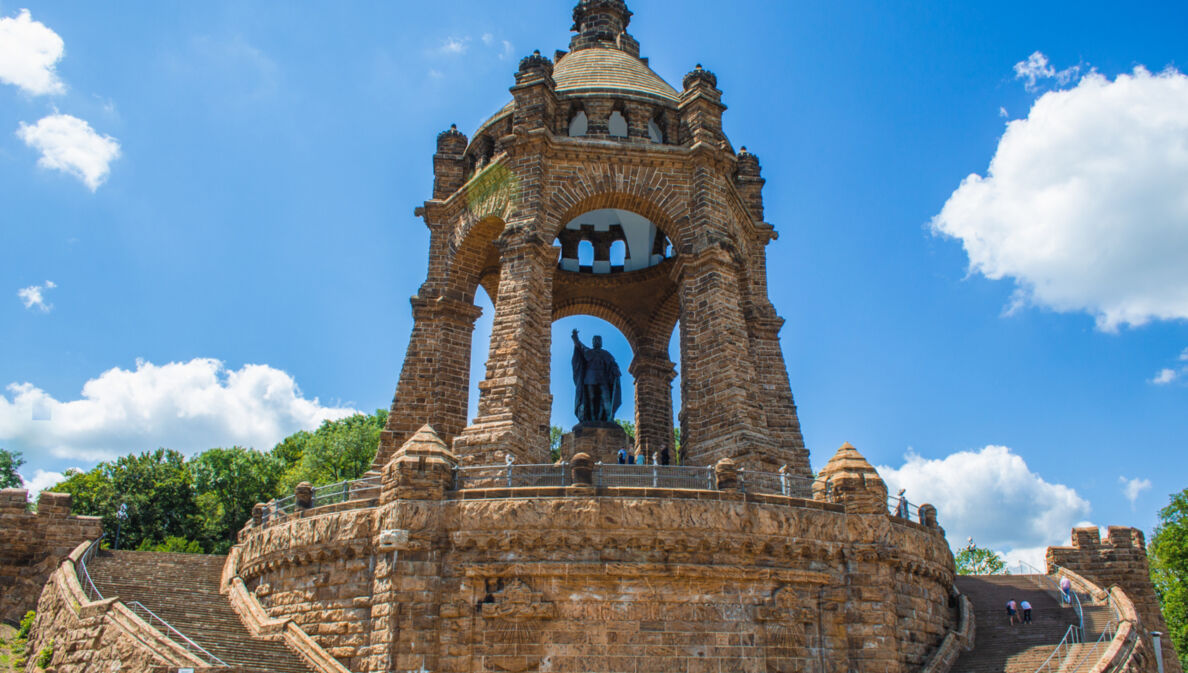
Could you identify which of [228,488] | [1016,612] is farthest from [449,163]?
[228,488]

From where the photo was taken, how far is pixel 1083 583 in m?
20.8

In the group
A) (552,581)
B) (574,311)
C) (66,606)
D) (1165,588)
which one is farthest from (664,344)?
(1165,588)

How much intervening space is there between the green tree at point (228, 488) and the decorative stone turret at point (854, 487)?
30361 millimetres

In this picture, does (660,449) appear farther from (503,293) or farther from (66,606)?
(66,606)

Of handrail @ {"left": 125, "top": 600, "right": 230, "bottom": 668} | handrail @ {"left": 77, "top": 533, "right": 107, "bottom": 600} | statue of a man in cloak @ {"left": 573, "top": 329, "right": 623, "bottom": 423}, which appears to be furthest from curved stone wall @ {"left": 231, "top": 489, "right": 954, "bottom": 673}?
statue of a man in cloak @ {"left": 573, "top": 329, "right": 623, "bottom": 423}

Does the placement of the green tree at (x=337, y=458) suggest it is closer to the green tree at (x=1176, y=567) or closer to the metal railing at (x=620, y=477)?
the metal railing at (x=620, y=477)

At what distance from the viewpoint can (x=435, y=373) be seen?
22062 millimetres

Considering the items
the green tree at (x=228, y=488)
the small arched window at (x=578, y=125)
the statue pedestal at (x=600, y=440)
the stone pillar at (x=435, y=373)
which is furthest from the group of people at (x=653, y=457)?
the green tree at (x=228, y=488)

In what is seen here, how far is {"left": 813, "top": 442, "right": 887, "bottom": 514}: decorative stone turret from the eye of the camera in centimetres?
1550

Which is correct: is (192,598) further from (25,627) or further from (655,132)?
(655,132)

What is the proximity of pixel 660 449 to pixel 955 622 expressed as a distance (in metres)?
9.20

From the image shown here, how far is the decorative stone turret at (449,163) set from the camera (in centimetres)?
2453

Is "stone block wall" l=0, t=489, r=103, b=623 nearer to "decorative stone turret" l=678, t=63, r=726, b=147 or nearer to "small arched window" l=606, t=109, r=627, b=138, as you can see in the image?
"small arched window" l=606, t=109, r=627, b=138

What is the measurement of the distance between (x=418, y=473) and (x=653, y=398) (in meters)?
12.1
